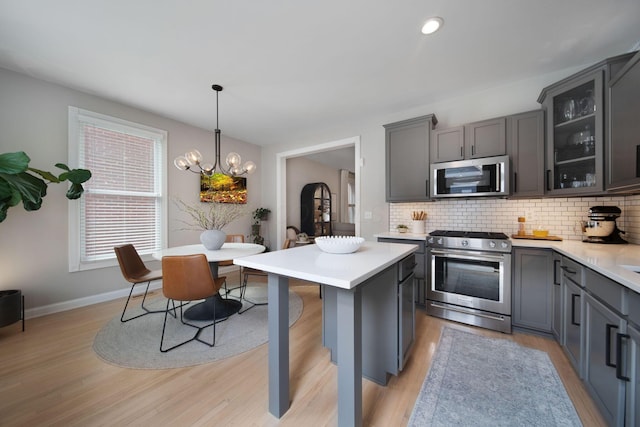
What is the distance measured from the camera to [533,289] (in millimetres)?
2186

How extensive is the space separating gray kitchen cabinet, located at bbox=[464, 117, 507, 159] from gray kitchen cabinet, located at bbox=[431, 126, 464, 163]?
0.06 metres

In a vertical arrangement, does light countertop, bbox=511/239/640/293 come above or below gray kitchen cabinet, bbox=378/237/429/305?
above

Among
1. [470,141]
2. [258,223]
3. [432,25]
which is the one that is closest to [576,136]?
[470,141]

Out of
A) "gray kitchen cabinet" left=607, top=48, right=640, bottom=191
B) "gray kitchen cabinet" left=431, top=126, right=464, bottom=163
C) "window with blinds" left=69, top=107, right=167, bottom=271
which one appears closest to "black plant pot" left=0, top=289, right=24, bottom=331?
"window with blinds" left=69, top=107, right=167, bottom=271

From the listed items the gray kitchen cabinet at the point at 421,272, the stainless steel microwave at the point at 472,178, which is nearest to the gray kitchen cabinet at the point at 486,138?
the stainless steel microwave at the point at 472,178

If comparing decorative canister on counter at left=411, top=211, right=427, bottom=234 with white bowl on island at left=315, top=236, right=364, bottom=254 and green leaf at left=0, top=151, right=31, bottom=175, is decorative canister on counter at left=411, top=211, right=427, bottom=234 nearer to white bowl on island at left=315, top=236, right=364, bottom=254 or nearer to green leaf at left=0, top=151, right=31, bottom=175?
white bowl on island at left=315, top=236, right=364, bottom=254

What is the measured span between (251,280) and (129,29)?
11.7 ft

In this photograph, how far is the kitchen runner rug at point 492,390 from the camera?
4.42 feet

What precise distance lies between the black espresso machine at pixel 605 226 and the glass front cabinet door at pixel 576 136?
0.84ft

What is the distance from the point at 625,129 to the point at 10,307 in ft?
17.0

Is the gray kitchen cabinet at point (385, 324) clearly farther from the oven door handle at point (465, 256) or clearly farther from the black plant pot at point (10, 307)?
the black plant pot at point (10, 307)

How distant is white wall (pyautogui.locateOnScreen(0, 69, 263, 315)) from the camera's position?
8.11ft

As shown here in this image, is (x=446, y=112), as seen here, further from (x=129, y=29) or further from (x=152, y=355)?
(x=152, y=355)

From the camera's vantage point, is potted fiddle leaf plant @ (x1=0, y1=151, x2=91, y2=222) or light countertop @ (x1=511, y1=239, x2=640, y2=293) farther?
potted fiddle leaf plant @ (x1=0, y1=151, x2=91, y2=222)
